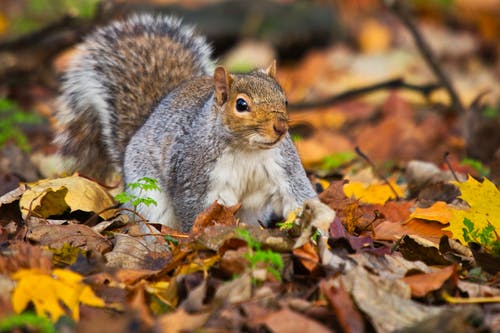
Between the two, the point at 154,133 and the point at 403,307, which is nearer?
the point at 403,307

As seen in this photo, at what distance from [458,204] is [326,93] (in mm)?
5169

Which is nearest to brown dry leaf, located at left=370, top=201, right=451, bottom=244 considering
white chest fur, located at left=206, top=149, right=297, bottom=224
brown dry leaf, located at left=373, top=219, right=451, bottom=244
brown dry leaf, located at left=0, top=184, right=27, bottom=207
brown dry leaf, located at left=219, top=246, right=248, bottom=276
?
brown dry leaf, located at left=373, top=219, right=451, bottom=244

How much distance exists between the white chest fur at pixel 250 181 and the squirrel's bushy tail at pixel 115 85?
1140 mm

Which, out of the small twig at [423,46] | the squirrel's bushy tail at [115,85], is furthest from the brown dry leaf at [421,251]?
the small twig at [423,46]

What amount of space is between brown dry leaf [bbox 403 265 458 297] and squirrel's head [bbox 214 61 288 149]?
96 centimetres

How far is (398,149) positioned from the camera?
20.5 feet

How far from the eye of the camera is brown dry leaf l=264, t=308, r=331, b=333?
2453 mm

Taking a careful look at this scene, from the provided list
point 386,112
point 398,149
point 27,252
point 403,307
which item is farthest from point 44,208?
point 386,112

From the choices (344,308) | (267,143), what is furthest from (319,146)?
(344,308)

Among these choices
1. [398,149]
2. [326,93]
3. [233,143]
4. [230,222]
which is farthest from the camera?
[326,93]

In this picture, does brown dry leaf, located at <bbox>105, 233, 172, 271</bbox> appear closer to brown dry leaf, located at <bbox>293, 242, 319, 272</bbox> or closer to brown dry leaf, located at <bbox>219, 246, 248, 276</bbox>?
brown dry leaf, located at <bbox>219, 246, 248, 276</bbox>

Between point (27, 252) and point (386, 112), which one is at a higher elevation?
point (27, 252)

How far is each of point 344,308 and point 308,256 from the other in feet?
1.31

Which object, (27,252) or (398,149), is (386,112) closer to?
(398,149)
